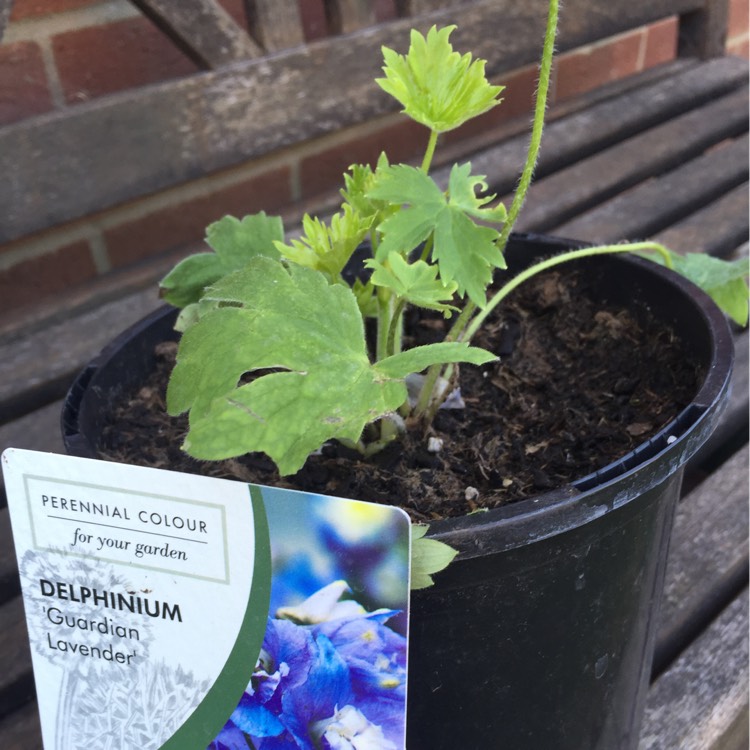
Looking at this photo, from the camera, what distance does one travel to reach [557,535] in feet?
1.83

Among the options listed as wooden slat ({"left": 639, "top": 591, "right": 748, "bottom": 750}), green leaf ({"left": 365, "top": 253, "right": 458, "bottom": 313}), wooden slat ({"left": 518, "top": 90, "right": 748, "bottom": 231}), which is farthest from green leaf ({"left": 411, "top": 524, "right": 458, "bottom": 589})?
wooden slat ({"left": 518, "top": 90, "right": 748, "bottom": 231})

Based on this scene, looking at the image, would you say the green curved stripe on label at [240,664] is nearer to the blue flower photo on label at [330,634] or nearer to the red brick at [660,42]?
the blue flower photo on label at [330,634]

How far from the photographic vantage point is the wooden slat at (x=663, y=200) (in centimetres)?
139

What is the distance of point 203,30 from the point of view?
3.82 ft

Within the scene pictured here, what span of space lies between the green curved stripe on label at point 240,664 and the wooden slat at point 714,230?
1.03 meters

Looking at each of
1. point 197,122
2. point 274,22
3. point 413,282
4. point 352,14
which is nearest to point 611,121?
point 352,14

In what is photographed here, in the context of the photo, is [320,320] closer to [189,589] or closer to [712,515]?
[189,589]

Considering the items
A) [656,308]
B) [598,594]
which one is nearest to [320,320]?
[598,594]

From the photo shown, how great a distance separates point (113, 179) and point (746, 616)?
0.91m

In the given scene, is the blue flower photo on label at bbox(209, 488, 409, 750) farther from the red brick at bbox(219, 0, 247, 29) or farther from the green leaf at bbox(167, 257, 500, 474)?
the red brick at bbox(219, 0, 247, 29)

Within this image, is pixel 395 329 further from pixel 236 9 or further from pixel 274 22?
pixel 236 9

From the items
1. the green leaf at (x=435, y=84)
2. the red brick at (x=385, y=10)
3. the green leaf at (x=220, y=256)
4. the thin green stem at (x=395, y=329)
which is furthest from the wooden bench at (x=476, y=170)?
the green leaf at (x=435, y=84)

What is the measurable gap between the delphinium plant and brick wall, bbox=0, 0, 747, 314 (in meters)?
0.64

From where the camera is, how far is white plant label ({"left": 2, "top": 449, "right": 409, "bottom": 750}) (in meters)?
0.51
